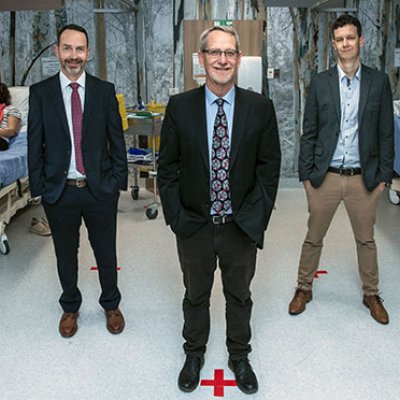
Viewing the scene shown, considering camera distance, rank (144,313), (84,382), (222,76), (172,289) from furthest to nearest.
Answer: (172,289)
(144,313)
(84,382)
(222,76)

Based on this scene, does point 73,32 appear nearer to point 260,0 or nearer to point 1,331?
point 1,331

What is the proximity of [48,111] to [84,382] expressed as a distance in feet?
4.19

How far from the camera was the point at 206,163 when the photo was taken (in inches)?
79.6

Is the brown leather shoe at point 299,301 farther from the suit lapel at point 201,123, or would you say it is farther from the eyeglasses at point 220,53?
the eyeglasses at point 220,53

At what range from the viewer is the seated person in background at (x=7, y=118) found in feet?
14.8

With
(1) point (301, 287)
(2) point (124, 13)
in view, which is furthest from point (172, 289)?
(2) point (124, 13)

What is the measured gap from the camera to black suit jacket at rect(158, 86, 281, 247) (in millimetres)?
2021

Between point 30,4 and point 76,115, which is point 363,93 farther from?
point 30,4

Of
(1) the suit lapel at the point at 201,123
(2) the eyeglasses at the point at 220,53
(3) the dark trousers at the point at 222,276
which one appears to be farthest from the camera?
(3) the dark trousers at the point at 222,276

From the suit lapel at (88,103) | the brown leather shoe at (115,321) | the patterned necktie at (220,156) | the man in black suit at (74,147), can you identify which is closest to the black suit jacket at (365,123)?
the patterned necktie at (220,156)

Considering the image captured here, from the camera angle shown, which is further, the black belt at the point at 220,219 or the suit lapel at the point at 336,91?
the suit lapel at the point at 336,91

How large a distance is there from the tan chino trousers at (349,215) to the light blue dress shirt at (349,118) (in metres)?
0.12

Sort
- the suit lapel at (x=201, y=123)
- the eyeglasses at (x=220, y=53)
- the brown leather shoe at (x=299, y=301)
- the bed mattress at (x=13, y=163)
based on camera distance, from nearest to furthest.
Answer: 1. the eyeglasses at (x=220, y=53)
2. the suit lapel at (x=201, y=123)
3. the brown leather shoe at (x=299, y=301)
4. the bed mattress at (x=13, y=163)

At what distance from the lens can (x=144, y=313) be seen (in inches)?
119
